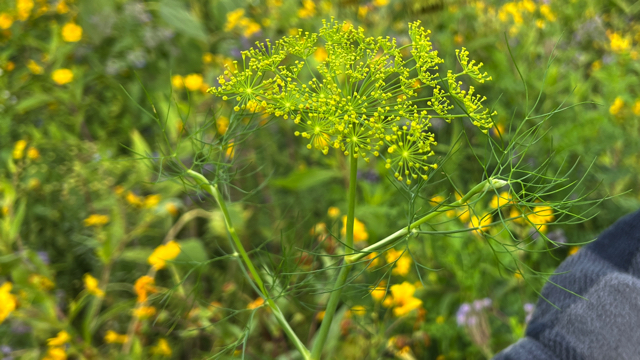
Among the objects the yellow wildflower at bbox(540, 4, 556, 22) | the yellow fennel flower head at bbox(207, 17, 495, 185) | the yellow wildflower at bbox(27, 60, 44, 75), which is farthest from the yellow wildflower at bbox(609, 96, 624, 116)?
the yellow wildflower at bbox(27, 60, 44, 75)

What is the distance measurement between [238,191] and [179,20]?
0.71 meters

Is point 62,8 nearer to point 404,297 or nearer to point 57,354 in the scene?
point 57,354

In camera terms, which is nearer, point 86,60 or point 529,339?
point 529,339

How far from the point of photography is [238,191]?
182 cm

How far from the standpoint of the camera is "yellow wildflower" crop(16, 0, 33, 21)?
1.82 metres

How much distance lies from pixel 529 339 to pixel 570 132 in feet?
3.41

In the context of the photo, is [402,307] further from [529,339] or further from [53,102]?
[53,102]

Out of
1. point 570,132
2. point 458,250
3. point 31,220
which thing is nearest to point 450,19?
point 570,132

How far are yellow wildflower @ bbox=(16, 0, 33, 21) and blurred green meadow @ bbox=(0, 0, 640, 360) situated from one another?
1 cm

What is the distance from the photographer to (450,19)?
187 centimetres

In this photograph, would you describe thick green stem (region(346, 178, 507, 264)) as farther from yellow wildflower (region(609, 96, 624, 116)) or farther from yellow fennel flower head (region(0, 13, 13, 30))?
yellow fennel flower head (region(0, 13, 13, 30))

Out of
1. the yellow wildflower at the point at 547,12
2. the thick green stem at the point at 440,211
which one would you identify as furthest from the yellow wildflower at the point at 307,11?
the thick green stem at the point at 440,211

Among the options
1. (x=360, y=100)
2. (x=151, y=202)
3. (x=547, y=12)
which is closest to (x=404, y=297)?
(x=360, y=100)

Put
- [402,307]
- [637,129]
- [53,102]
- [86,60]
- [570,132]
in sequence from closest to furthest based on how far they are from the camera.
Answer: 1. [402,307]
2. [570,132]
3. [637,129]
4. [53,102]
5. [86,60]
